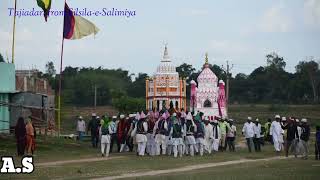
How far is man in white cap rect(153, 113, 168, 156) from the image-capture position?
28.0 meters

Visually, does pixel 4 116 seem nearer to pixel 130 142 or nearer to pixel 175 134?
pixel 130 142

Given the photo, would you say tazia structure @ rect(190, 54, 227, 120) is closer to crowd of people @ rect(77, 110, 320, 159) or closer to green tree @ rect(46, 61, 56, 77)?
crowd of people @ rect(77, 110, 320, 159)

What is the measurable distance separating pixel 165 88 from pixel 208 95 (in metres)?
3.14

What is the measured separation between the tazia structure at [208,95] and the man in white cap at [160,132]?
2202 cm

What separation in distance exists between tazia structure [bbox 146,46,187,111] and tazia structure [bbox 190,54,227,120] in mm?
917

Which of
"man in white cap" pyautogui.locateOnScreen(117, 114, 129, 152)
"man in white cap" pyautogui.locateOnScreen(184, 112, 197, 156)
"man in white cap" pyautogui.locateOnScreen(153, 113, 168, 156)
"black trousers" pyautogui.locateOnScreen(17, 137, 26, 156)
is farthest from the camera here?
"man in white cap" pyautogui.locateOnScreen(117, 114, 129, 152)

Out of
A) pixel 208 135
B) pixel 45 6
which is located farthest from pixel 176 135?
pixel 45 6

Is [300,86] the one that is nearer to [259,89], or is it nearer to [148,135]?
[259,89]

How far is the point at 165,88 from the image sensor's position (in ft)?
167

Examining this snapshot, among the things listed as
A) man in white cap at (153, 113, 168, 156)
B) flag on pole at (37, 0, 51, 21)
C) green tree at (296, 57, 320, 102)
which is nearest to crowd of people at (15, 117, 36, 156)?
man in white cap at (153, 113, 168, 156)

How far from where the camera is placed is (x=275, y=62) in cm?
9500

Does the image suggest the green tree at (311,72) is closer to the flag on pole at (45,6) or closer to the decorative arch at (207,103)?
the decorative arch at (207,103)

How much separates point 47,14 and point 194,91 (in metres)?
19.6

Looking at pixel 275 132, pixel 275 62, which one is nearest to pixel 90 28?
pixel 275 132
